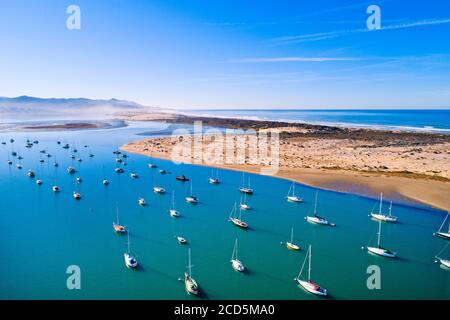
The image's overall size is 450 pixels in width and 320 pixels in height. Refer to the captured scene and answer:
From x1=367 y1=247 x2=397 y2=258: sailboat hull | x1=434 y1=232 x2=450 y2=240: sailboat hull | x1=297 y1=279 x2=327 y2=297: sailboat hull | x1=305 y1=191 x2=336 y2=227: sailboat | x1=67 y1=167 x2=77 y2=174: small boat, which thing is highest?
x1=67 y1=167 x2=77 y2=174: small boat

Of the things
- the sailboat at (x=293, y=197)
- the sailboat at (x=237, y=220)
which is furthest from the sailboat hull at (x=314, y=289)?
the sailboat at (x=293, y=197)

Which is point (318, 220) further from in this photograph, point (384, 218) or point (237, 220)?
point (237, 220)

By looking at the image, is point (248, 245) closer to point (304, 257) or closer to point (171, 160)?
point (304, 257)

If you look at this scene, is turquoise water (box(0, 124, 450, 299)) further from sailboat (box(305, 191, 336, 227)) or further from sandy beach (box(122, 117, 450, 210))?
sandy beach (box(122, 117, 450, 210))

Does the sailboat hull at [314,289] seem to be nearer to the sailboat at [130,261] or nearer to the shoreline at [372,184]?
the sailboat at [130,261]

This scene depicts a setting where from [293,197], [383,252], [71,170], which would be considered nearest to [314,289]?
[383,252]

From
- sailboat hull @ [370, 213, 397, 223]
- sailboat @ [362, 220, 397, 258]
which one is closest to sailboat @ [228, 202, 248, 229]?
sailboat @ [362, 220, 397, 258]
